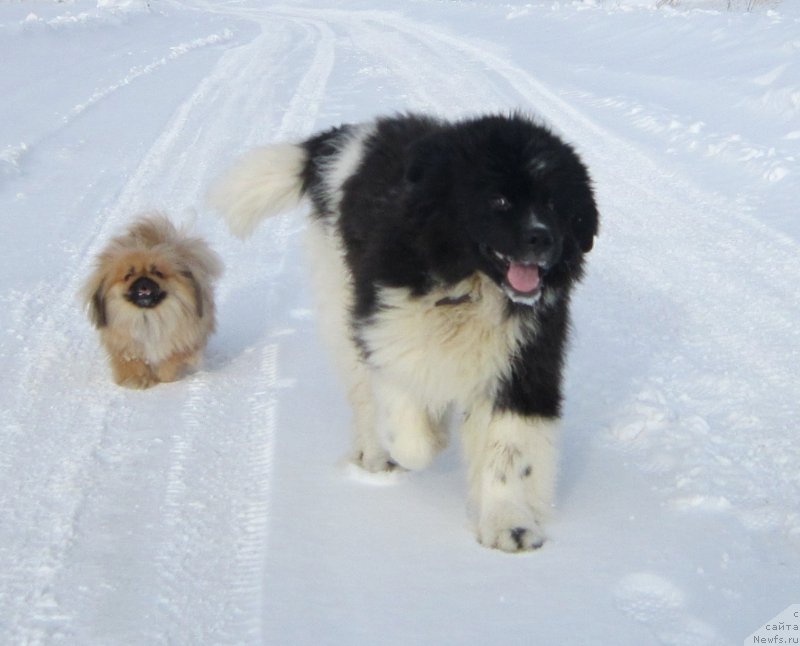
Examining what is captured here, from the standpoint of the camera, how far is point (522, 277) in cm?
378

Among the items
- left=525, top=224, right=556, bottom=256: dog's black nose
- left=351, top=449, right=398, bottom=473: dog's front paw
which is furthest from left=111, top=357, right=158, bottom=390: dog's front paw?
left=525, top=224, right=556, bottom=256: dog's black nose

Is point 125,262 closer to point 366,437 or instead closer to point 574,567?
point 366,437

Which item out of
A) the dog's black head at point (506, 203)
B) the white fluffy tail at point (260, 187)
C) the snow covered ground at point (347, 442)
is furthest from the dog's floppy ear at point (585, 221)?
the white fluffy tail at point (260, 187)

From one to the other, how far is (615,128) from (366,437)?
8199 mm

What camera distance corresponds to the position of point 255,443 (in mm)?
4984

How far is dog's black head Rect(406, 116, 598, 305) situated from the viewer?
3750mm

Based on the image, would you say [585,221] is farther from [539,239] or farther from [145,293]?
[145,293]

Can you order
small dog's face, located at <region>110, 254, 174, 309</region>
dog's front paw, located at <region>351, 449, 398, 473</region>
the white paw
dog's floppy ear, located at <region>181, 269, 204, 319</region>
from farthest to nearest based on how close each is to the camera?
dog's floppy ear, located at <region>181, 269, 204, 319</region>, small dog's face, located at <region>110, 254, 174, 309</region>, dog's front paw, located at <region>351, 449, 398, 473</region>, the white paw

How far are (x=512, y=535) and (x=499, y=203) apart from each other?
1.23m

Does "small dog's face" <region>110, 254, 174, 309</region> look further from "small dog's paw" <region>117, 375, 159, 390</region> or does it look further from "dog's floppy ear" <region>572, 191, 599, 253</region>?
"dog's floppy ear" <region>572, 191, 599, 253</region>

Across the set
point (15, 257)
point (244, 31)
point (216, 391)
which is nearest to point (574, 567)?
point (216, 391)

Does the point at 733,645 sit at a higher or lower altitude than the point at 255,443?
higher

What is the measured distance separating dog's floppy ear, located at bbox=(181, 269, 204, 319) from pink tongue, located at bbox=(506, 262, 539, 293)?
2850 mm

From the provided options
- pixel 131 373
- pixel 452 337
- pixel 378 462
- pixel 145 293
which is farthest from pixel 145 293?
pixel 452 337
